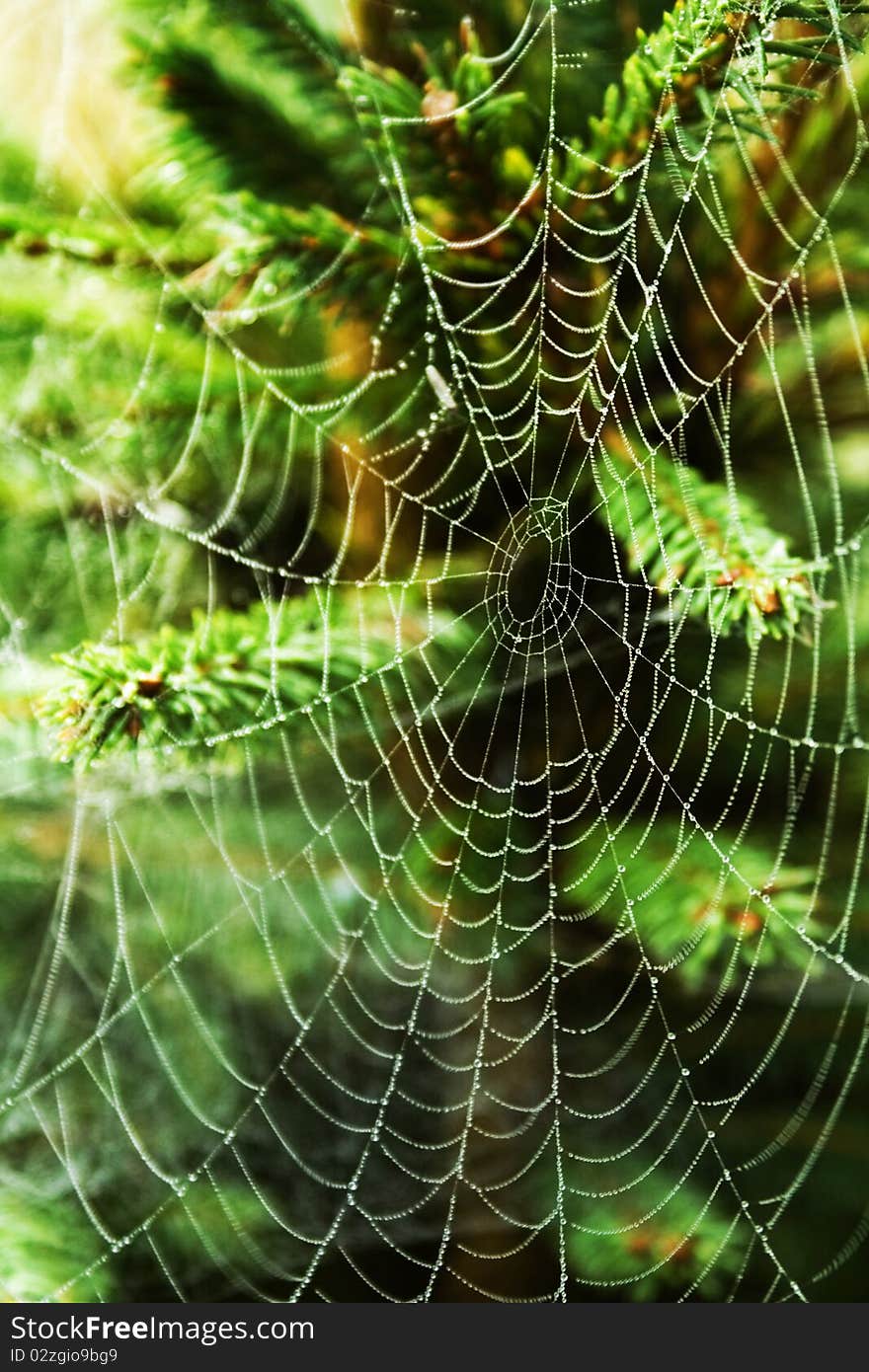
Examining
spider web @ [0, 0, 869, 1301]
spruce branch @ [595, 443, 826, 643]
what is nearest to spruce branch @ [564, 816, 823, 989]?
spider web @ [0, 0, 869, 1301]

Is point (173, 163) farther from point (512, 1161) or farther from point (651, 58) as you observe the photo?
point (512, 1161)

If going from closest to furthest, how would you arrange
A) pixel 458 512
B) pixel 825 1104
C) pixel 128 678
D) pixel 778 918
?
pixel 128 678
pixel 778 918
pixel 458 512
pixel 825 1104

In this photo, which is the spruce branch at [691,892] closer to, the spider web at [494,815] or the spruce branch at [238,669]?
the spider web at [494,815]

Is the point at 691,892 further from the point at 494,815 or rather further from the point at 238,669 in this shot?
the point at 238,669

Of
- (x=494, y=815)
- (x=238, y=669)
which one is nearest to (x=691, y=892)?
(x=494, y=815)

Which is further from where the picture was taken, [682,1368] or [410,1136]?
[410,1136]

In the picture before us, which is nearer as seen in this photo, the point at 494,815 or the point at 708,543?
the point at 708,543

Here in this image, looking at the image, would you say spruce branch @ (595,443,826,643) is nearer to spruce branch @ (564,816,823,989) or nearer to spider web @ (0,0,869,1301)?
spider web @ (0,0,869,1301)

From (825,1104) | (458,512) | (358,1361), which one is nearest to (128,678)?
(458,512)
